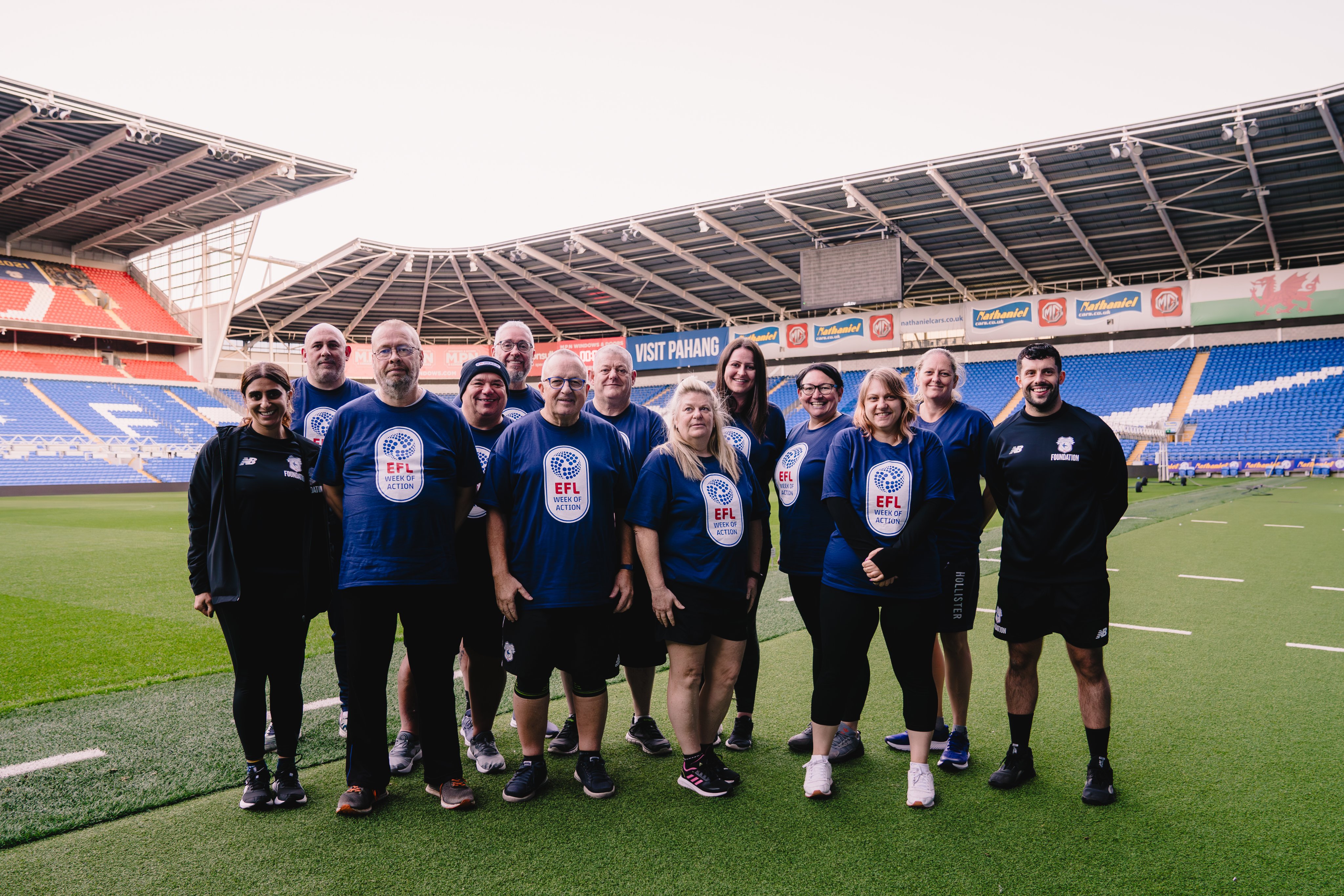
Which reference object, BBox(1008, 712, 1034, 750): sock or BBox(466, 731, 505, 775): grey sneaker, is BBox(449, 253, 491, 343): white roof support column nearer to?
BBox(466, 731, 505, 775): grey sneaker

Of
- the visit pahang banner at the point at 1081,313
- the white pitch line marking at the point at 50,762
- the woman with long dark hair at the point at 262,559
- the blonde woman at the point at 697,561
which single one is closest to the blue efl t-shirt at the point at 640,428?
the blonde woman at the point at 697,561

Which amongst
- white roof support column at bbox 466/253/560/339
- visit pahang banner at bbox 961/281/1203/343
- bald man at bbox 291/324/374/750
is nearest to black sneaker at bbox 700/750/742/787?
bald man at bbox 291/324/374/750

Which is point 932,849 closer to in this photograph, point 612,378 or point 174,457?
point 612,378

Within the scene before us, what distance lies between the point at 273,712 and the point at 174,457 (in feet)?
109

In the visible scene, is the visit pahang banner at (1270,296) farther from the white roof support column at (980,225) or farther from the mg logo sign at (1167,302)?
the white roof support column at (980,225)

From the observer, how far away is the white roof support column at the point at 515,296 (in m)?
33.5

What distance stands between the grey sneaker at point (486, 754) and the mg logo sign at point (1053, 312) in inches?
1213

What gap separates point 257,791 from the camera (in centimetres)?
298

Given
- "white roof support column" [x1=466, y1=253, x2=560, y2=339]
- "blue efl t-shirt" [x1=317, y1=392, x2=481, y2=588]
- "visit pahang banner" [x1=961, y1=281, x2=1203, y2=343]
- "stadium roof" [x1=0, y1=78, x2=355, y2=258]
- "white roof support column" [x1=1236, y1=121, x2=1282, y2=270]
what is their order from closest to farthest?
"blue efl t-shirt" [x1=317, y1=392, x2=481, y2=588] → "white roof support column" [x1=1236, y1=121, x2=1282, y2=270] → "stadium roof" [x1=0, y1=78, x2=355, y2=258] → "visit pahang banner" [x1=961, y1=281, x2=1203, y2=343] → "white roof support column" [x1=466, y1=253, x2=560, y2=339]

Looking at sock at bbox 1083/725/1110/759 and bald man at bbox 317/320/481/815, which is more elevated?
bald man at bbox 317/320/481/815

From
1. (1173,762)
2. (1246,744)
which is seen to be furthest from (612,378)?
(1246,744)

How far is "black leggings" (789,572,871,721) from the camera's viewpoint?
3254 mm

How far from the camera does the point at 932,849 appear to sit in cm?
263

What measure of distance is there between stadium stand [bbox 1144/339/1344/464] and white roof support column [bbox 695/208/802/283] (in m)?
13.9
